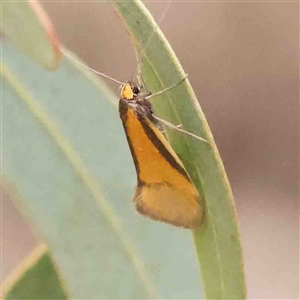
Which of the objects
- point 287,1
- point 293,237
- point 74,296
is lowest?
point 74,296

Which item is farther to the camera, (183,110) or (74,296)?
(74,296)

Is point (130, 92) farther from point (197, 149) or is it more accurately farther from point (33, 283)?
point (33, 283)

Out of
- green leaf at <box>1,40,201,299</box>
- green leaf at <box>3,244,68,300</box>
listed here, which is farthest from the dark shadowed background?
green leaf at <box>3,244,68,300</box>

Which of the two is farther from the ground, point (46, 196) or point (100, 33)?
point (100, 33)

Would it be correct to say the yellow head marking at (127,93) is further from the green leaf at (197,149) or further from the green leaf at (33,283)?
the green leaf at (33,283)

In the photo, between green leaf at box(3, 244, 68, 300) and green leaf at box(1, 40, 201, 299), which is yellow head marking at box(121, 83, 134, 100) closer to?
green leaf at box(1, 40, 201, 299)

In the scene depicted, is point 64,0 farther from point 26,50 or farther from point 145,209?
point 145,209

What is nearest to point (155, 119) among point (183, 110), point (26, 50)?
point (183, 110)
